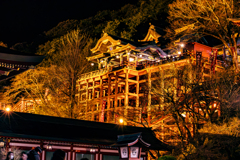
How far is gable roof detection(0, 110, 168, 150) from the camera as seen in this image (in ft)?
47.1

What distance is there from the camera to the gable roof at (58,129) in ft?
47.1

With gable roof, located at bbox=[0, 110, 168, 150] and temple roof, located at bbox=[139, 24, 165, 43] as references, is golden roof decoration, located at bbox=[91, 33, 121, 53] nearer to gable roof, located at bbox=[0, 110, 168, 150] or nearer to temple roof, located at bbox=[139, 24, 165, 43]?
temple roof, located at bbox=[139, 24, 165, 43]

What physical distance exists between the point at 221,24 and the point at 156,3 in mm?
27200

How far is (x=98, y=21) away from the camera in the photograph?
61.5 meters

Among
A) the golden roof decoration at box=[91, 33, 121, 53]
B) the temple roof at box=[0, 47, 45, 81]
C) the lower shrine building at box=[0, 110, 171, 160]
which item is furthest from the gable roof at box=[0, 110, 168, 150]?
the golden roof decoration at box=[91, 33, 121, 53]

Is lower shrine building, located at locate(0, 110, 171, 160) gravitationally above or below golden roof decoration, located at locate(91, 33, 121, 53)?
below

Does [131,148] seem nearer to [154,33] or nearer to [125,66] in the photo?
[125,66]

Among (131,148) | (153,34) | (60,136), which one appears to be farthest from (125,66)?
(131,148)

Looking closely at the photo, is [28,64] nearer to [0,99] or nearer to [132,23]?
[0,99]

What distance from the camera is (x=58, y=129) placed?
1588cm

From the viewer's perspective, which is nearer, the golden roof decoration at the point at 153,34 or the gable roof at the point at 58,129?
the gable roof at the point at 58,129

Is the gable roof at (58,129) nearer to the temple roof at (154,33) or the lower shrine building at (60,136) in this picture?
the lower shrine building at (60,136)

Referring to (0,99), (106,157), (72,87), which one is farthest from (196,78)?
(0,99)

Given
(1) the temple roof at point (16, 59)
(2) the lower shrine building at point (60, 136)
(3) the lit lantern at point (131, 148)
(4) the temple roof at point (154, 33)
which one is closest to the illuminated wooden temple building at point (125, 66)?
(4) the temple roof at point (154, 33)
